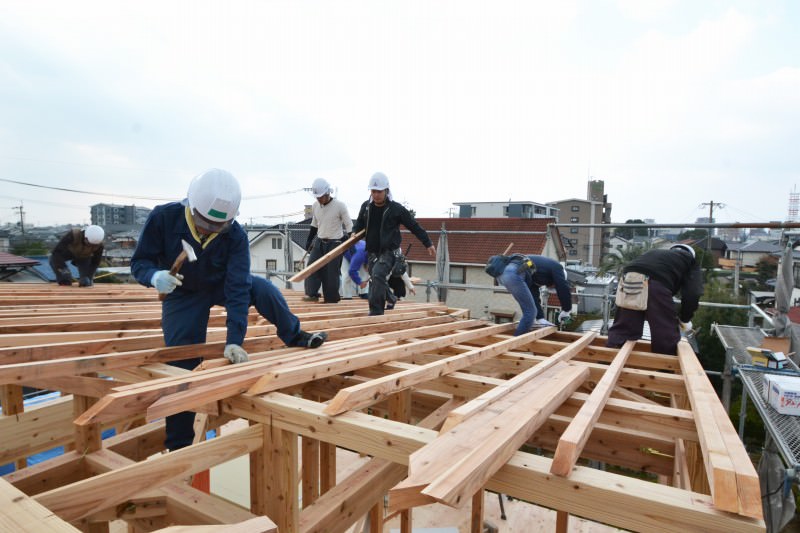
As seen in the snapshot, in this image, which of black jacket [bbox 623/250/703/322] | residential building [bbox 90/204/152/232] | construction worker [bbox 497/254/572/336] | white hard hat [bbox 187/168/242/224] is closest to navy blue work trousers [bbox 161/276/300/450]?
white hard hat [bbox 187/168/242/224]

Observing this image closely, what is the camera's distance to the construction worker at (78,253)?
22.1 ft

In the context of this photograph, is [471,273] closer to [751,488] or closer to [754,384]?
[754,384]

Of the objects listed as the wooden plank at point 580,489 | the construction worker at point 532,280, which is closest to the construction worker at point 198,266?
the wooden plank at point 580,489

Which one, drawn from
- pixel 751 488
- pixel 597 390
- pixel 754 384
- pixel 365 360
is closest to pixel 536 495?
pixel 751 488

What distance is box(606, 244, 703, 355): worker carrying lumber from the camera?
397 centimetres

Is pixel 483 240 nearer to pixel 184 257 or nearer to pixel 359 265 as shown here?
pixel 359 265

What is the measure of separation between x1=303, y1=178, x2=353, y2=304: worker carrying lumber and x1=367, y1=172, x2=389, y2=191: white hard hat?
0.98 meters

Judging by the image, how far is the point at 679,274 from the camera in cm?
416

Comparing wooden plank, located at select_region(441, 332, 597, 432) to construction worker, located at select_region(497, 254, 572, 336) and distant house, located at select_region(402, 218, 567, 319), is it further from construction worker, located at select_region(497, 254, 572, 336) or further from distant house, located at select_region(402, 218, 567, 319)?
distant house, located at select_region(402, 218, 567, 319)

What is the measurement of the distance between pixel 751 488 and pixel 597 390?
0.99 meters

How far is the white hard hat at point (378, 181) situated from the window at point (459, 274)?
49.8 feet

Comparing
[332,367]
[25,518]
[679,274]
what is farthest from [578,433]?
[679,274]

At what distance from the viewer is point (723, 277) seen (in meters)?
22.6

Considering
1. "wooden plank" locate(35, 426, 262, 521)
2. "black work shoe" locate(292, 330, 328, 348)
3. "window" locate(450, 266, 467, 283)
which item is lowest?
"window" locate(450, 266, 467, 283)
